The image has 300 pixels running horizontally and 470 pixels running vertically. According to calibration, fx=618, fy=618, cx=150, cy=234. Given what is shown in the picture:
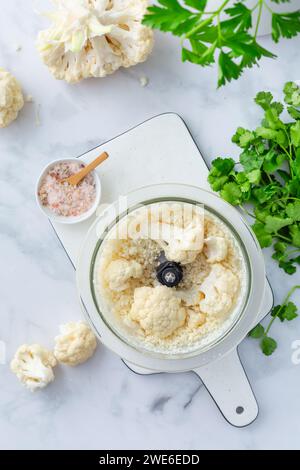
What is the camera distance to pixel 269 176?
1547 millimetres

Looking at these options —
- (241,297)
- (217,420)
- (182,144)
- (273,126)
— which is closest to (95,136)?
(182,144)

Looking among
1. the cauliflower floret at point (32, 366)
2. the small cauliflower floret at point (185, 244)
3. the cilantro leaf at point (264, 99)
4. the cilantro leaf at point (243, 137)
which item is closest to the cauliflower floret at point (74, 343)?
the cauliflower floret at point (32, 366)

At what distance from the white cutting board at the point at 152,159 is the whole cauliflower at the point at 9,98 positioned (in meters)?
0.23

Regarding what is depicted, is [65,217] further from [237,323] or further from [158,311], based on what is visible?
[237,323]

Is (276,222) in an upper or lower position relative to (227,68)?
lower

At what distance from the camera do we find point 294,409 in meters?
1.64

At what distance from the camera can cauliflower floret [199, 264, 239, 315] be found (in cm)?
138

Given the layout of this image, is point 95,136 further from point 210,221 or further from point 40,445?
point 40,445

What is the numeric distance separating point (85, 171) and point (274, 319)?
616mm

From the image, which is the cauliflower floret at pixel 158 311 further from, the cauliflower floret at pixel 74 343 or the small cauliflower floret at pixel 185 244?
the cauliflower floret at pixel 74 343

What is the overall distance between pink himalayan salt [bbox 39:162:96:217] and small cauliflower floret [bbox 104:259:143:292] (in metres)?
0.21

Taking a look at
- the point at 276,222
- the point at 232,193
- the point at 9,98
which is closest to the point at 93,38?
the point at 9,98

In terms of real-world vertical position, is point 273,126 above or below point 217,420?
above

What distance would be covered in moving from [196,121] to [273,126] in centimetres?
21
